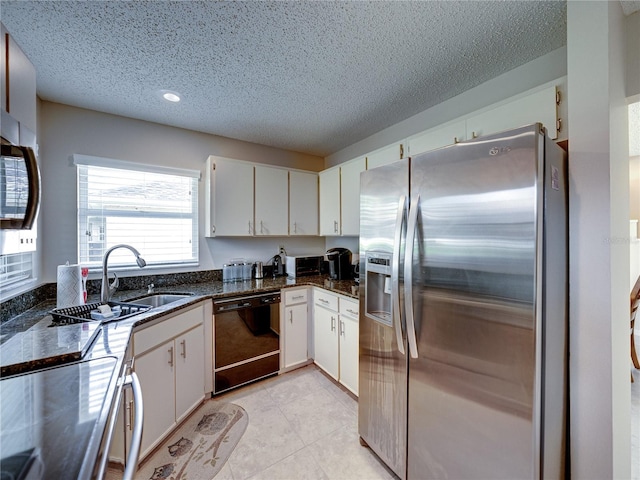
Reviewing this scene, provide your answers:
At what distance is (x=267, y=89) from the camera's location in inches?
76.1

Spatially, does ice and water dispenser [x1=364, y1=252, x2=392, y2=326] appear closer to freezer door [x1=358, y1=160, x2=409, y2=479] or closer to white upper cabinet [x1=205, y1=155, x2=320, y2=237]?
freezer door [x1=358, y1=160, x2=409, y2=479]

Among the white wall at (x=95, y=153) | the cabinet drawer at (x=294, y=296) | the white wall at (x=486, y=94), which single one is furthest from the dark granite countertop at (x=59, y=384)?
the white wall at (x=486, y=94)

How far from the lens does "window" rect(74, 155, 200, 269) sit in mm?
2207

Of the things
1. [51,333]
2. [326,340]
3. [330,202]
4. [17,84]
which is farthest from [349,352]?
[17,84]

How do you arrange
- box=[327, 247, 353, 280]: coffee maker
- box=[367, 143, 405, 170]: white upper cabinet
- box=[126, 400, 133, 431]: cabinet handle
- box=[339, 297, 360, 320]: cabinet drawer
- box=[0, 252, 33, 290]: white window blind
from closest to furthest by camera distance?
box=[126, 400, 133, 431]: cabinet handle → box=[0, 252, 33, 290]: white window blind → box=[339, 297, 360, 320]: cabinet drawer → box=[367, 143, 405, 170]: white upper cabinet → box=[327, 247, 353, 280]: coffee maker

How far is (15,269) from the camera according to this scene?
1.77m

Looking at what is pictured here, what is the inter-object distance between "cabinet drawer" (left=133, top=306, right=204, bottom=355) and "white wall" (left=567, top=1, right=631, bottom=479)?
2.29 metres

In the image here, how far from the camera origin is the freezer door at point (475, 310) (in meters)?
0.98

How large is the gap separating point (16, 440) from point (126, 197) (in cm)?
223

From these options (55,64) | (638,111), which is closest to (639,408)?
(638,111)

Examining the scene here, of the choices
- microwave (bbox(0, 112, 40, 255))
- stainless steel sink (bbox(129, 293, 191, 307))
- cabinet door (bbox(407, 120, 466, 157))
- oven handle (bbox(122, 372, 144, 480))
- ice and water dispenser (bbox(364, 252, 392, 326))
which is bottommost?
oven handle (bbox(122, 372, 144, 480))

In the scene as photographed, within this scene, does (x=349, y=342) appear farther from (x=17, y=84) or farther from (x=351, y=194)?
(x=17, y=84)

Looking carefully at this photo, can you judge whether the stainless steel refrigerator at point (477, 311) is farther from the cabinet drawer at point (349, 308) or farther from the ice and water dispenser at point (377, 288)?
the cabinet drawer at point (349, 308)

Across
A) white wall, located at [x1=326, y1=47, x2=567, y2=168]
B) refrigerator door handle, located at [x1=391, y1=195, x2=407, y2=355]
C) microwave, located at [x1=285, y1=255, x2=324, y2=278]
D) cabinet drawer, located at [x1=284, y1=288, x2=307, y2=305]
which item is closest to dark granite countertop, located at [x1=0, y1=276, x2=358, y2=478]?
cabinet drawer, located at [x1=284, y1=288, x2=307, y2=305]
